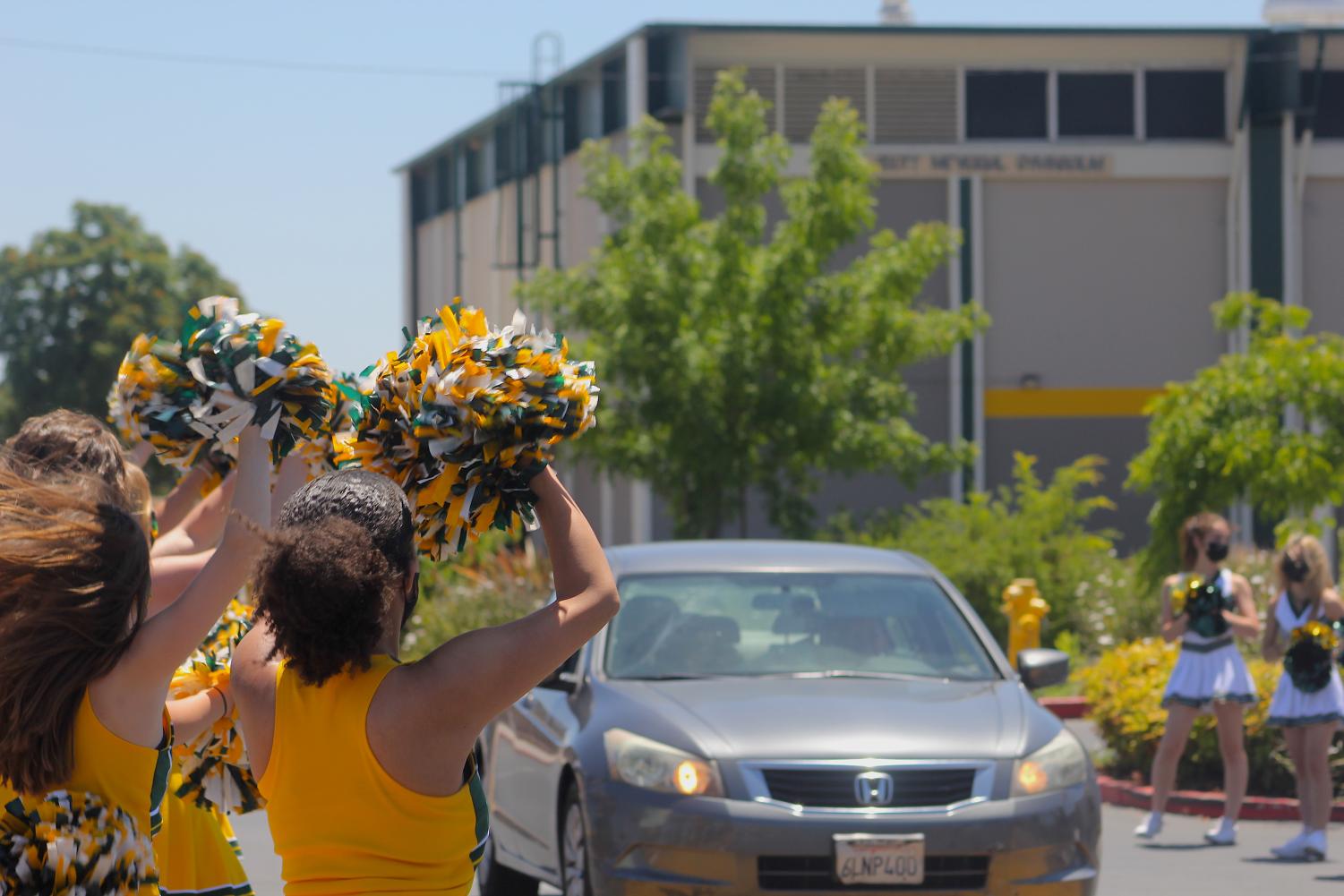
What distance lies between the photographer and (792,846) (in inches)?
258

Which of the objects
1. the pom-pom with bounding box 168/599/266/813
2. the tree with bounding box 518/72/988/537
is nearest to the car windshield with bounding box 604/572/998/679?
the pom-pom with bounding box 168/599/266/813

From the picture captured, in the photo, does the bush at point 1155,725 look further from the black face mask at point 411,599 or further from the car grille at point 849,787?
the black face mask at point 411,599

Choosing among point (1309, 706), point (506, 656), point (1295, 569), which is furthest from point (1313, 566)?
point (506, 656)

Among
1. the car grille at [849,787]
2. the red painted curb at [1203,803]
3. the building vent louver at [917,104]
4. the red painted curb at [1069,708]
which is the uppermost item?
the building vent louver at [917,104]

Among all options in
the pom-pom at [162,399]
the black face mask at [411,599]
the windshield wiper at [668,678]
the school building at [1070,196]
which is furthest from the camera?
the school building at [1070,196]

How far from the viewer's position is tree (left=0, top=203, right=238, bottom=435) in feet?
168

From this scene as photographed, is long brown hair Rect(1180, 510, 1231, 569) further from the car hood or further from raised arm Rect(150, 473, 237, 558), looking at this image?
raised arm Rect(150, 473, 237, 558)

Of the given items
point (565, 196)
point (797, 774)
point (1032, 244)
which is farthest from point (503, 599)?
point (565, 196)

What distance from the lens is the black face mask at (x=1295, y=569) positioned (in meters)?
9.70

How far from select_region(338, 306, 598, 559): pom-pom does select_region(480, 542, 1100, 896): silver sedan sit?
3.32 metres

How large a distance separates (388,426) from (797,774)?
138 inches

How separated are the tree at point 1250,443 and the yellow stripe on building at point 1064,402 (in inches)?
619

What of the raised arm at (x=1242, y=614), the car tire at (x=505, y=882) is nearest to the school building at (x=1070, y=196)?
the raised arm at (x=1242, y=614)

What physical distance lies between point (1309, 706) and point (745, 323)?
12.2m
